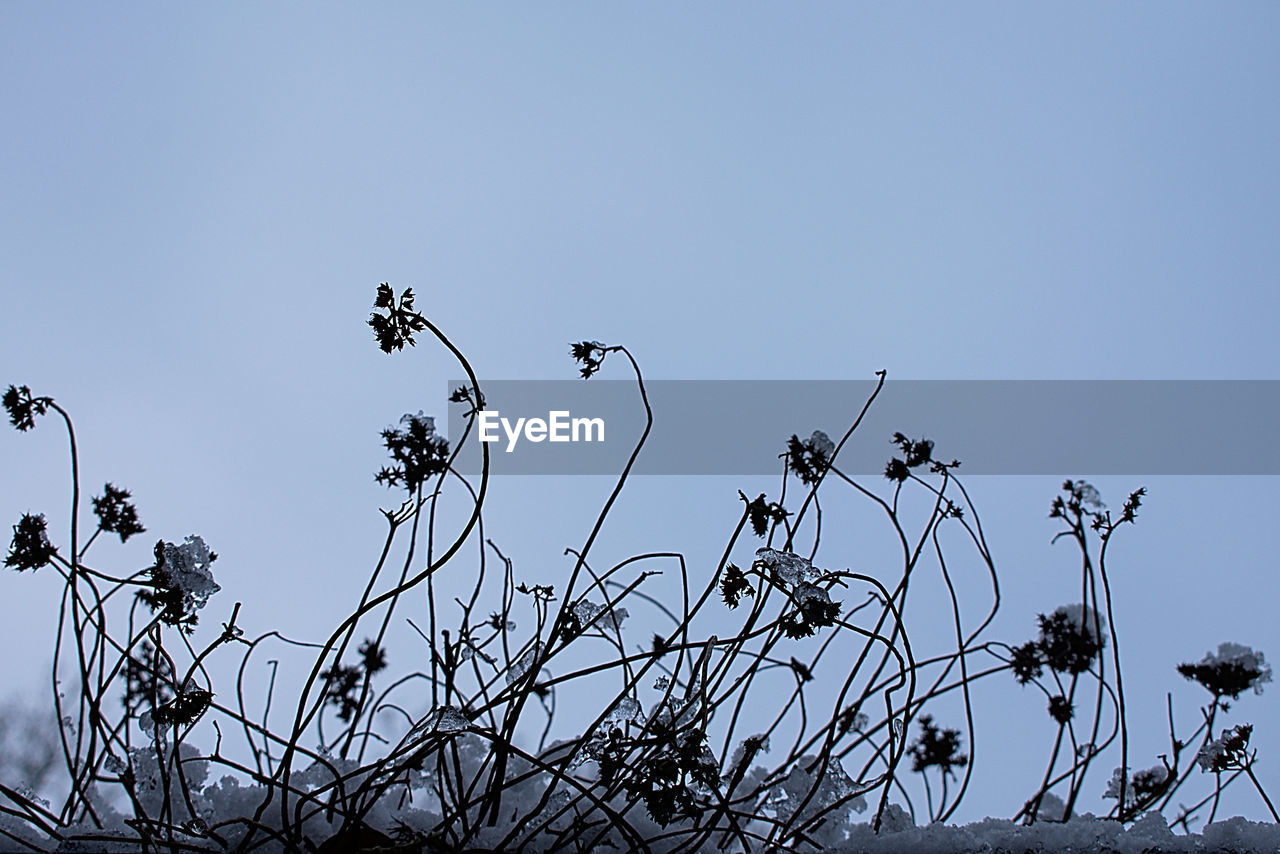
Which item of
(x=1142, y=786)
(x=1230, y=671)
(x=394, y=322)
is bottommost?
(x=1142, y=786)

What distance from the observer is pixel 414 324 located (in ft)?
2.60

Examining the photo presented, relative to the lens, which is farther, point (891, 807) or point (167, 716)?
point (891, 807)

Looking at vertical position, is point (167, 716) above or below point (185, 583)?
below

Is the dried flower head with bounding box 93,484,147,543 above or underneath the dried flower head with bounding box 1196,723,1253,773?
Answer: above

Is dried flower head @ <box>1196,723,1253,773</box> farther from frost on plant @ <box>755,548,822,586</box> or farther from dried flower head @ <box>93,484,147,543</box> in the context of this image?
dried flower head @ <box>93,484,147,543</box>

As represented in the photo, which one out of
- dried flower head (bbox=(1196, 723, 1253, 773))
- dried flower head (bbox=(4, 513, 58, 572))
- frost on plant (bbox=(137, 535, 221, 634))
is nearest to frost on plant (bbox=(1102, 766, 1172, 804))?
dried flower head (bbox=(1196, 723, 1253, 773))

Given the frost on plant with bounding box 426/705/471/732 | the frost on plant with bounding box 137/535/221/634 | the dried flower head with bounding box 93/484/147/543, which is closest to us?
the frost on plant with bounding box 426/705/471/732

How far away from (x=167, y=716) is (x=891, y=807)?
80cm

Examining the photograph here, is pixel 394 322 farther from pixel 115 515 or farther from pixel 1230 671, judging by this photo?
pixel 1230 671

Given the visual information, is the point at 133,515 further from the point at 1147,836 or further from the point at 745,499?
the point at 1147,836

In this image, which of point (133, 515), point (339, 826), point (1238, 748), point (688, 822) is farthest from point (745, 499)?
point (133, 515)

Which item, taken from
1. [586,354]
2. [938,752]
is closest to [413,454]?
[586,354]

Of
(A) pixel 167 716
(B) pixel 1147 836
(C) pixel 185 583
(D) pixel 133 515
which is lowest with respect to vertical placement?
(B) pixel 1147 836

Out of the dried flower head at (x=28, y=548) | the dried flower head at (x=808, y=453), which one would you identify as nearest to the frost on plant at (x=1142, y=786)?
the dried flower head at (x=808, y=453)
